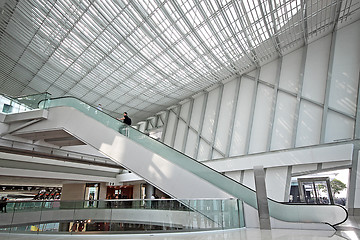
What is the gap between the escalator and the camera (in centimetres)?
671

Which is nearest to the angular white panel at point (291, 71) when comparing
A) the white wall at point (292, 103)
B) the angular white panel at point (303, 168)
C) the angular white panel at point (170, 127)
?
the white wall at point (292, 103)

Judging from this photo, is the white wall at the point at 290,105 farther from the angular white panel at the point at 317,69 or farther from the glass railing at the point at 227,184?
the glass railing at the point at 227,184

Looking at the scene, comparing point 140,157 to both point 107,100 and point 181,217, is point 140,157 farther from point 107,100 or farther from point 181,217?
point 107,100

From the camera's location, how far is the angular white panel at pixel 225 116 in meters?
18.7

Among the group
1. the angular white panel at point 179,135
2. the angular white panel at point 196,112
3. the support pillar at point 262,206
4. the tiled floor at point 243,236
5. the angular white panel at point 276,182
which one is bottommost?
the tiled floor at point 243,236

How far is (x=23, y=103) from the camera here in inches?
467

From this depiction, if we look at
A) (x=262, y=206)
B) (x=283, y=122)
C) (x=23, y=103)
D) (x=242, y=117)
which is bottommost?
(x=262, y=206)

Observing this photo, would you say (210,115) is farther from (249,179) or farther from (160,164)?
(160,164)

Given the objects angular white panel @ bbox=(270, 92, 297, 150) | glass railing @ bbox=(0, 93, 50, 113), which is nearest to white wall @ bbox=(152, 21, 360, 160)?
angular white panel @ bbox=(270, 92, 297, 150)

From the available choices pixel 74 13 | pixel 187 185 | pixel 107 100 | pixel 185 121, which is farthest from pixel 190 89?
pixel 187 185

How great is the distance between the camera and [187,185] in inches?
301

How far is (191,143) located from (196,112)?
308 centimetres

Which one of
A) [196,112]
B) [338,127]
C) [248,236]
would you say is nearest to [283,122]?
[338,127]

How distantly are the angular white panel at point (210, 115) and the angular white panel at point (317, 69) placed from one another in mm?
7501
